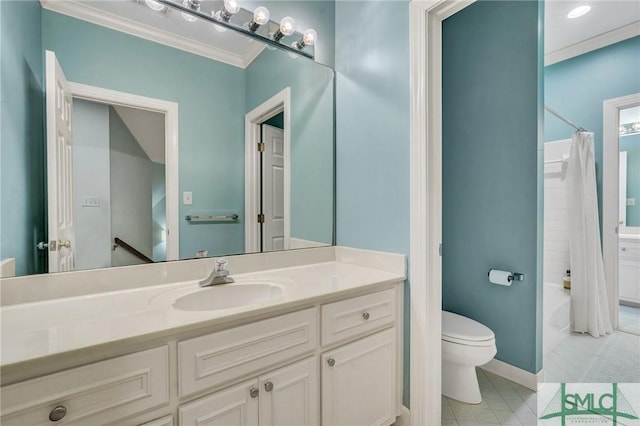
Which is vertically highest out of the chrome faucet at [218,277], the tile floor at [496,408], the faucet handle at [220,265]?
the faucet handle at [220,265]

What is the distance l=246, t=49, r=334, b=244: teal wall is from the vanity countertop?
0.43m

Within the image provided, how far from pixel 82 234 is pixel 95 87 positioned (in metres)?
0.58

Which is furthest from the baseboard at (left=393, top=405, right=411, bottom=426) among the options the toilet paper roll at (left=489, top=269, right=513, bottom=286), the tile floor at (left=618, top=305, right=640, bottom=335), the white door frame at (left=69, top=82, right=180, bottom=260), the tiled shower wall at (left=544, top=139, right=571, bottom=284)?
the tiled shower wall at (left=544, top=139, right=571, bottom=284)

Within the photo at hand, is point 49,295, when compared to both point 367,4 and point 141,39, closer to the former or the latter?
point 141,39

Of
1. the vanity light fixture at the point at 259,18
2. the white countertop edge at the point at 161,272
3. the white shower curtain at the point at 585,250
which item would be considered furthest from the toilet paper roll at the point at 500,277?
the vanity light fixture at the point at 259,18

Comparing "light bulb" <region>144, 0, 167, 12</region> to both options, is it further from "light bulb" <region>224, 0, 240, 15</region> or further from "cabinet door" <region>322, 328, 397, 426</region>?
"cabinet door" <region>322, 328, 397, 426</region>

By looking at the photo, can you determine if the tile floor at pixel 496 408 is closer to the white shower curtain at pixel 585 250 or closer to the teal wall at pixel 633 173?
→ the white shower curtain at pixel 585 250

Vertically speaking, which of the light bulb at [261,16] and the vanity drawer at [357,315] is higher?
the light bulb at [261,16]

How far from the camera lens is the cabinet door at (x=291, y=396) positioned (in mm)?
999

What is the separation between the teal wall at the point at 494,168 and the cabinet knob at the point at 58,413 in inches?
88.8

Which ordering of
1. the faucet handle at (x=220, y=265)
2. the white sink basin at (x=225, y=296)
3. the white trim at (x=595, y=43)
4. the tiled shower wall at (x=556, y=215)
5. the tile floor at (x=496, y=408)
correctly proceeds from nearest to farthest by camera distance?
the white sink basin at (x=225, y=296)
the faucet handle at (x=220, y=265)
the tile floor at (x=496, y=408)
the white trim at (x=595, y=43)
the tiled shower wall at (x=556, y=215)

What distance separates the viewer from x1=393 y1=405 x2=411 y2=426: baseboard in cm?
141

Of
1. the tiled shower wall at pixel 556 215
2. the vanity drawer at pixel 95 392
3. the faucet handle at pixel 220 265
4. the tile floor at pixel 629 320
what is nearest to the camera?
the vanity drawer at pixel 95 392

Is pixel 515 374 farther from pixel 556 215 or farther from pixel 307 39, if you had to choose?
pixel 307 39
